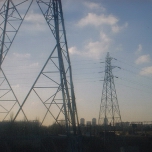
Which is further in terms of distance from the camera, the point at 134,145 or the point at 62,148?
the point at 134,145

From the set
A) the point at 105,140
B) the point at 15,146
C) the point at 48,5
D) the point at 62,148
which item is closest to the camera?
the point at 48,5

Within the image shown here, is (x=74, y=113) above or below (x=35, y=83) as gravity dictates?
below

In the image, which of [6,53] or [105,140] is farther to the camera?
[105,140]

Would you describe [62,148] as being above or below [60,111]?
below

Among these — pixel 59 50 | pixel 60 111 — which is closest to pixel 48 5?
pixel 59 50

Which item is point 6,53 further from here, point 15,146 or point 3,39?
point 15,146

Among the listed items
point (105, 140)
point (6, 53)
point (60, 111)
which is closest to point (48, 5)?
point (6, 53)

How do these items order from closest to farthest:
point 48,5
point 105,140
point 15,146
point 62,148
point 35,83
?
→ point 35,83 → point 48,5 → point 15,146 → point 62,148 → point 105,140

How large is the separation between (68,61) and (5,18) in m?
4.59

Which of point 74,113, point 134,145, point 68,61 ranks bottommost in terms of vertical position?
point 134,145

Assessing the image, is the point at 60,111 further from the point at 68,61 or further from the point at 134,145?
the point at 134,145

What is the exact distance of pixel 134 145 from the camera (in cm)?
2523

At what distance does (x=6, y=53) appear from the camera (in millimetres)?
16812

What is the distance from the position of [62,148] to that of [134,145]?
7390mm
